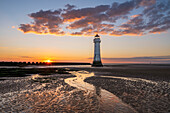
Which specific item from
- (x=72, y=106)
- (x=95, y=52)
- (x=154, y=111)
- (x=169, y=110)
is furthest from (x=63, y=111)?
(x=95, y=52)

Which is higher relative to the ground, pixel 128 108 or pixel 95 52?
pixel 95 52

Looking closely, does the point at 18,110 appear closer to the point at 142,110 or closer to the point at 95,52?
the point at 142,110

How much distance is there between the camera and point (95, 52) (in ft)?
185

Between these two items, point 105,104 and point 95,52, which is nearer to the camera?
point 105,104

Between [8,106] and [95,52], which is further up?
[95,52]

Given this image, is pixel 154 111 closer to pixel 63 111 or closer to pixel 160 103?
pixel 160 103

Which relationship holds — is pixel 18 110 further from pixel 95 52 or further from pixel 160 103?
pixel 95 52

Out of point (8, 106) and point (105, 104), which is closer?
point (8, 106)

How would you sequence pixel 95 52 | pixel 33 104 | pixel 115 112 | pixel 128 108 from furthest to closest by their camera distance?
pixel 95 52 < pixel 33 104 < pixel 128 108 < pixel 115 112

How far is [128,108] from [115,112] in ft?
3.11

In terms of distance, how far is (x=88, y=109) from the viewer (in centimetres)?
655

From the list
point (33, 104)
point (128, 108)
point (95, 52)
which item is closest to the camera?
point (128, 108)

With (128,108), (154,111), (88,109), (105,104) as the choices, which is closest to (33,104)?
(88,109)

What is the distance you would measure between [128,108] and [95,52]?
4981cm
